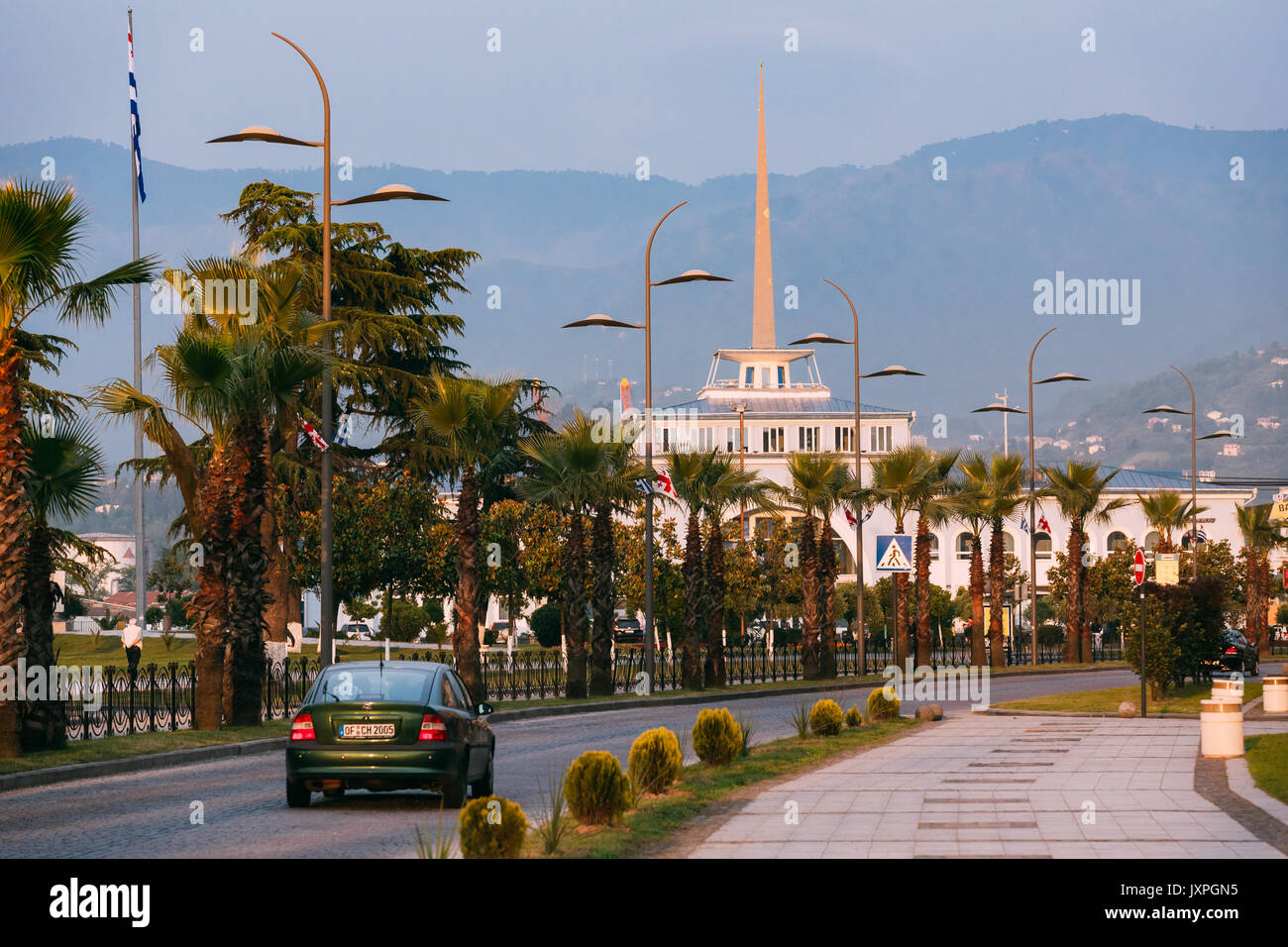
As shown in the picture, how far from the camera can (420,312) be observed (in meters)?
50.4

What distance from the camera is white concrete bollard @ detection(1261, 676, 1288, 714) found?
29.5 meters

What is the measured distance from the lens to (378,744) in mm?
15422

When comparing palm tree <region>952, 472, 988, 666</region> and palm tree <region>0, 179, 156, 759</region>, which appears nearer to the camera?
palm tree <region>0, 179, 156, 759</region>

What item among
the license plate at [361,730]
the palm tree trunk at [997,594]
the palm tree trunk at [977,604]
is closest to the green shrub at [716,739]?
the license plate at [361,730]

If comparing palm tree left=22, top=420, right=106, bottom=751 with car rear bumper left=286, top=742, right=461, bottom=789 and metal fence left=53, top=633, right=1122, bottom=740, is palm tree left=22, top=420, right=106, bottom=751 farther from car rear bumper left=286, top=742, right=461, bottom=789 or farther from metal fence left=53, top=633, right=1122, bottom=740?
car rear bumper left=286, top=742, right=461, bottom=789

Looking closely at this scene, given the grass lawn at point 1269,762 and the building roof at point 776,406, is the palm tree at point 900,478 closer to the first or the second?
the grass lawn at point 1269,762

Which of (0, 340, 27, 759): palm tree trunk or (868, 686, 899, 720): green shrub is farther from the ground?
(0, 340, 27, 759): palm tree trunk

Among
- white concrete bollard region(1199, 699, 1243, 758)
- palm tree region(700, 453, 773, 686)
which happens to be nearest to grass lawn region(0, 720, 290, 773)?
white concrete bollard region(1199, 699, 1243, 758)

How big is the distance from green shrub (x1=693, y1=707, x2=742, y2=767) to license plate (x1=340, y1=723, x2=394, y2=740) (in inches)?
206

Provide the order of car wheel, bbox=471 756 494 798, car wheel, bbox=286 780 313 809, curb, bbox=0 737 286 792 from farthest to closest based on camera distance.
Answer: curb, bbox=0 737 286 792
car wheel, bbox=471 756 494 798
car wheel, bbox=286 780 313 809

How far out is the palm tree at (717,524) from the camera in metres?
42.9

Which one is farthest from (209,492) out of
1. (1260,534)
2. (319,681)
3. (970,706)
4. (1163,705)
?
(1260,534)

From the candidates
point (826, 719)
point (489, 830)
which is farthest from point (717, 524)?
point (489, 830)

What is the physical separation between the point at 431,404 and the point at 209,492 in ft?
29.0
